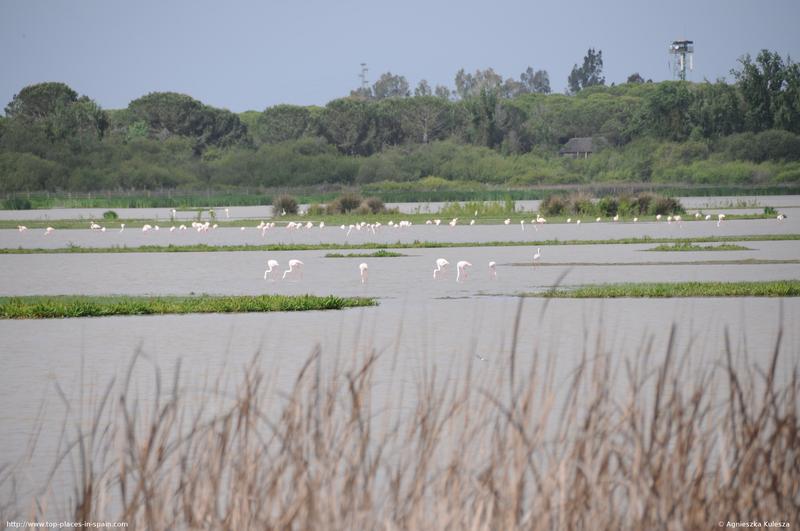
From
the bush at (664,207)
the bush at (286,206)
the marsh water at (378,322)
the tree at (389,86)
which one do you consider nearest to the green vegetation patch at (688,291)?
the marsh water at (378,322)

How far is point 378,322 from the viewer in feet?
46.6

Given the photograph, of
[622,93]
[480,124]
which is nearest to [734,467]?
[480,124]

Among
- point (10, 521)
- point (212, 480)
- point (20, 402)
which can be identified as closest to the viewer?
point (212, 480)

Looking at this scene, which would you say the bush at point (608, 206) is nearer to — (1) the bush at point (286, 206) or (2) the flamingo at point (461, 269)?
(1) the bush at point (286, 206)

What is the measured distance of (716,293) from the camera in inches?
643

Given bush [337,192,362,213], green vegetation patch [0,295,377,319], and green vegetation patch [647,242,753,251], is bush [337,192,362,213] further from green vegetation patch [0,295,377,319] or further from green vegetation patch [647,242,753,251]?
green vegetation patch [0,295,377,319]

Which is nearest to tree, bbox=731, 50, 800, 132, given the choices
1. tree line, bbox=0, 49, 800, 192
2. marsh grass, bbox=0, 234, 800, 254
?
tree line, bbox=0, 49, 800, 192

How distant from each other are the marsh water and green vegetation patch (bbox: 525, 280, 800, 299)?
0.35 m

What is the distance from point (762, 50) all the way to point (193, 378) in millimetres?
96287

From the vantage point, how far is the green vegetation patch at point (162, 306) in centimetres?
1538

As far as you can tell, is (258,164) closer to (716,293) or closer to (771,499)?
(716,293)

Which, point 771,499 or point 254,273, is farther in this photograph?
point 254,273

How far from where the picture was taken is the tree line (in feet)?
298

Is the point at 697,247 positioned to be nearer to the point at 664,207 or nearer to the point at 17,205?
the point at 664,207
